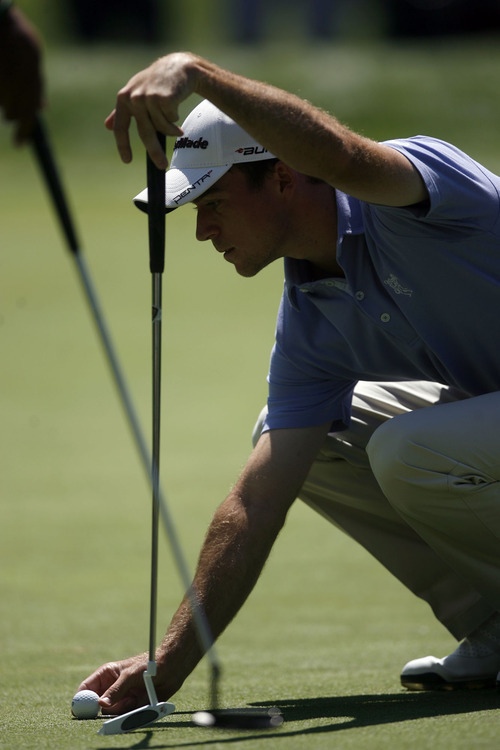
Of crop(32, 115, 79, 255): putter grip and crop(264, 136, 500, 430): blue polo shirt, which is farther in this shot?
crop(264, 136, 500, 430): blue polo shirt

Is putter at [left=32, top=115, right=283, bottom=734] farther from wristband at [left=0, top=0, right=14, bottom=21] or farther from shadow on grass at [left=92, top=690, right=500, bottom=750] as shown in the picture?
wristband at [left=0, top=0, right=14, bottom=21]

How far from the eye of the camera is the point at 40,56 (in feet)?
5.99

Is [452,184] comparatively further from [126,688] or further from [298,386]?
[126,688]

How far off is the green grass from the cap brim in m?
1.09

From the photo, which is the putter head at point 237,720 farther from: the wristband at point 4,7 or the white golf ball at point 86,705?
the wristband at point 4,7

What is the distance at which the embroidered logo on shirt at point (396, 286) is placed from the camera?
251 centimetres

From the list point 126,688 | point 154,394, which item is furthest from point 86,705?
point 154,394

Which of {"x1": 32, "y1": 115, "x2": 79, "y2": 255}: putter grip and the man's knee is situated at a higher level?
{"x1": 32, "y1": 115, "x2": 79, "y2": 255}: putter grip

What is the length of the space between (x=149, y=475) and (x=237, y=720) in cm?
48

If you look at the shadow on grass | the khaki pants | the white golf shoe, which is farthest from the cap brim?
the white golf shoe

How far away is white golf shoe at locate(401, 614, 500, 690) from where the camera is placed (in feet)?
8.66

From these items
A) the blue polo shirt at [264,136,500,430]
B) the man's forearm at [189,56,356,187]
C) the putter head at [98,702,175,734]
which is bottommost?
the putter head at [98,702,175,734]

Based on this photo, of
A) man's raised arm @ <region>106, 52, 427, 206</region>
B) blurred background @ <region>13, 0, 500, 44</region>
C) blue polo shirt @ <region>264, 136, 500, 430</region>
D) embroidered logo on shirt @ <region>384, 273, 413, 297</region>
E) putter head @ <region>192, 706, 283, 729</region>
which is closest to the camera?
man's raised arm @ <region>106, 52, 427, 206</region>

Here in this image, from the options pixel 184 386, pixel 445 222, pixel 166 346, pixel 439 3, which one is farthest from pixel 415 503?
pixel 439 3
